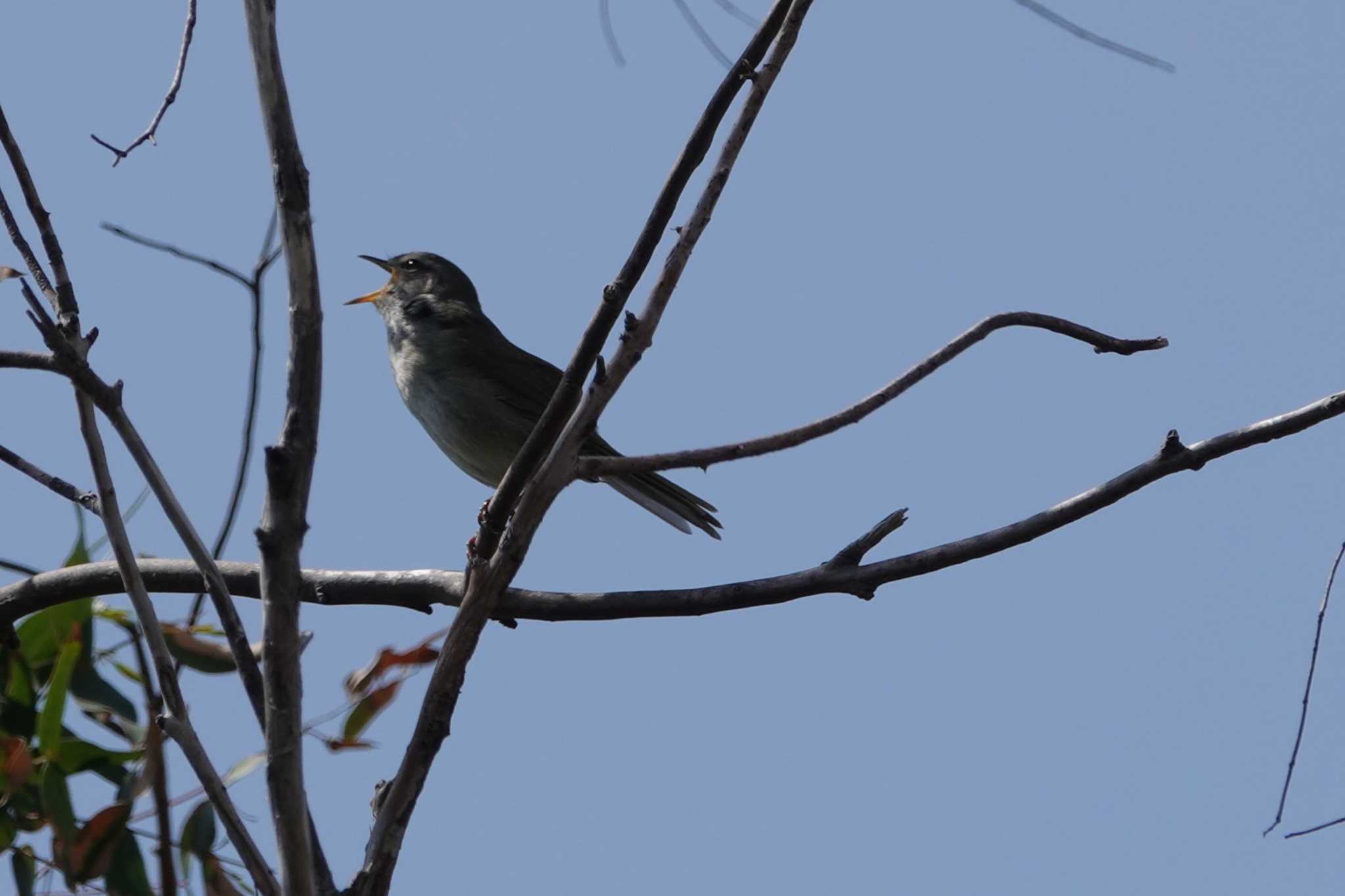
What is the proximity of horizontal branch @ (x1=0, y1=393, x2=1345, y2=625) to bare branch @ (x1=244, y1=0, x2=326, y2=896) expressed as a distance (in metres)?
1.16

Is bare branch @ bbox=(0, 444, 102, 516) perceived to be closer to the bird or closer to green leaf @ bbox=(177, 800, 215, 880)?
green leaf @ bbox=(177, 800, 215, 880)

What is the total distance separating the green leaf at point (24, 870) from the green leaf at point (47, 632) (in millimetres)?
556

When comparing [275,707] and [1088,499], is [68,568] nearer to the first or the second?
[275,707]

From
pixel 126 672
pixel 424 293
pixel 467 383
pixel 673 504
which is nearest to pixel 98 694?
pixel 126 672

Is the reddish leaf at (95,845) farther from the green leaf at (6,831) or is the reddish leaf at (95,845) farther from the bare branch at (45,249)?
the bare branch at (45,249)

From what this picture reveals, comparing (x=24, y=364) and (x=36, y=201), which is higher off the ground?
(x=36, y=201)

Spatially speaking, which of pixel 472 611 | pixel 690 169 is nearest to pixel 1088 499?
pixel 690 169

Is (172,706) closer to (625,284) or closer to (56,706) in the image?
(56,706)

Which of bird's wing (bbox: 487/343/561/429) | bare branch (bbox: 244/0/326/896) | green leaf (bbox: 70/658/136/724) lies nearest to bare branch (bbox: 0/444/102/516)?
green leaf (bbox: 70/658/136/724)

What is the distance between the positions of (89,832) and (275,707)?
797 millimetres

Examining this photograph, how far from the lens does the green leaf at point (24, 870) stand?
297 centimetres

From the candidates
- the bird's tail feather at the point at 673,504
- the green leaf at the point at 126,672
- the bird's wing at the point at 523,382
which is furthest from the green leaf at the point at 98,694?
the bird's wing at the point at 523,382

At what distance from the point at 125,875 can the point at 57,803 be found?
0.20 m

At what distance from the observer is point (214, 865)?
2926mm
